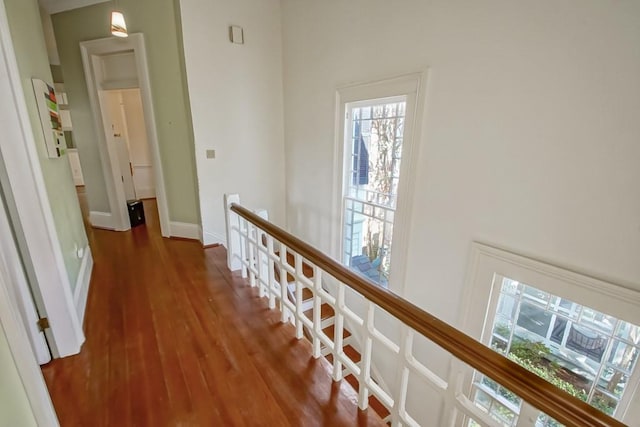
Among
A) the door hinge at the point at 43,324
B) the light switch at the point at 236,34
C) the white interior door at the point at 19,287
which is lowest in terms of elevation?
the door hinge at the point at 43,324

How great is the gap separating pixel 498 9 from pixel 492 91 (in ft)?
1.49

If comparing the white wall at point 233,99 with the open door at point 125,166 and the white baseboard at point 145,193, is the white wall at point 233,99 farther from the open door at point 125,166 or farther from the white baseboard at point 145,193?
the white baseboard at point 145,193

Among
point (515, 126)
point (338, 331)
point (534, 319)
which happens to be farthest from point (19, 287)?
point (534, 319)

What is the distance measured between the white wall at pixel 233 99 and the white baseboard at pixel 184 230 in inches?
10.4

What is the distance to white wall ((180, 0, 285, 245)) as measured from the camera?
3.03 metres

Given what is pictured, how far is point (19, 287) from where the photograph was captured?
1.48 m

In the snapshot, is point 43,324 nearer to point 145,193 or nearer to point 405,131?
point 405,131

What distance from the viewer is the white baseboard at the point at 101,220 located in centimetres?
393

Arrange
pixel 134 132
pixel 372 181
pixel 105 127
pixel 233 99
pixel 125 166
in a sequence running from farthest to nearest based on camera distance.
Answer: pixel 134 132 → pixel 125 166 → pixel 105 127 → pixel 233 99 → pixel 372 181

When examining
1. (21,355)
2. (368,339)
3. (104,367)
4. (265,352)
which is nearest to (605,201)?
(368,339)

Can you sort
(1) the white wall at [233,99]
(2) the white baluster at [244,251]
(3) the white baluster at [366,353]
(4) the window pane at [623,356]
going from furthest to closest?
1. (1) the white wall at [233,99]
2. (2) the white baluster at [244,251]
3. (4) the window pane at [623,356]
4. (3) the white baluster at [366,353]

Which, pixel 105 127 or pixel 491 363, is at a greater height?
pixel 105 127

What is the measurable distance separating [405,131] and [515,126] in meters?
0.82

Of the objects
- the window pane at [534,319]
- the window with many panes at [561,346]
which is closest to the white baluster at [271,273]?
the window with many panes at [561,346]
